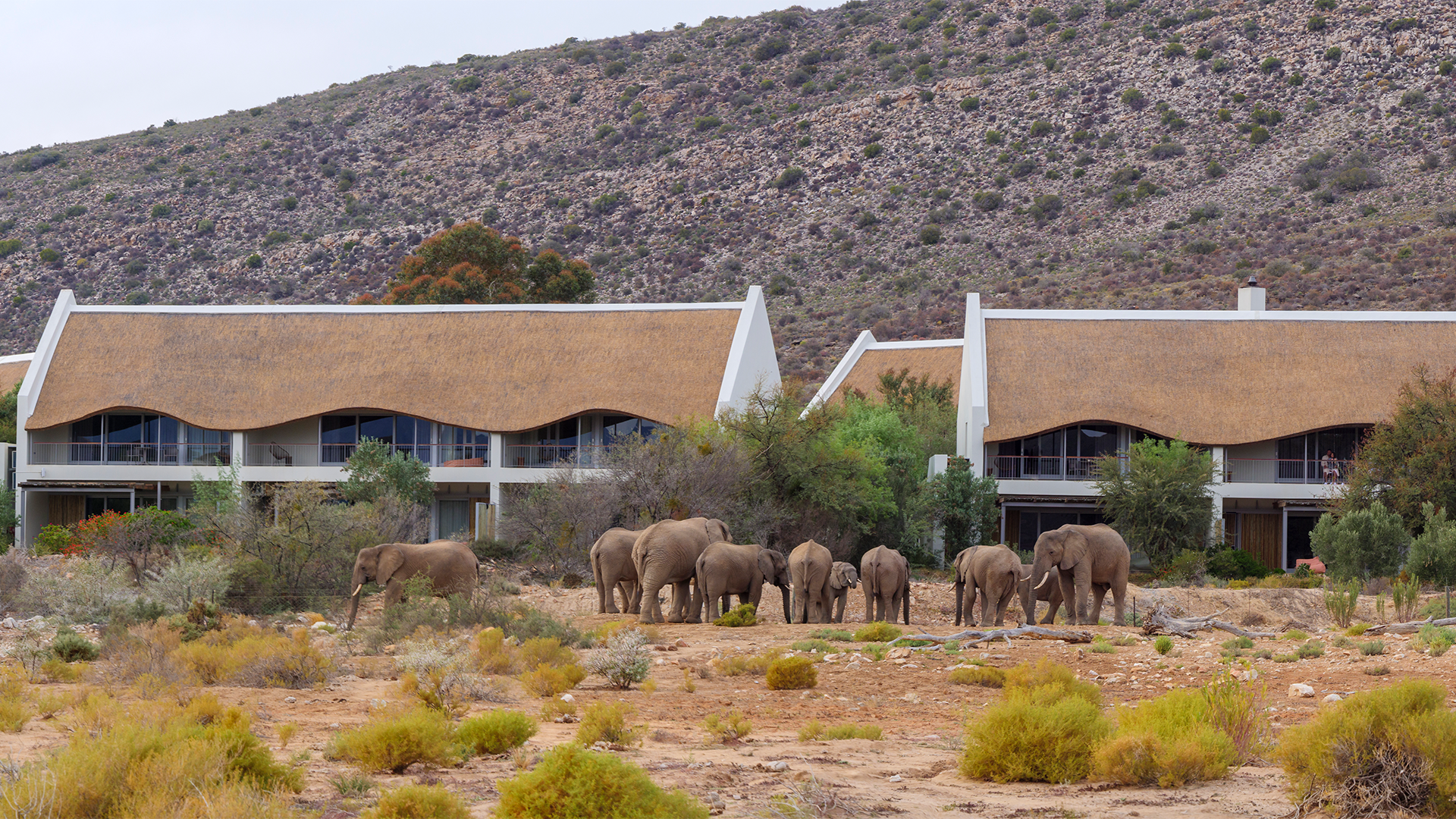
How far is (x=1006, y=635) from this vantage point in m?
19.2

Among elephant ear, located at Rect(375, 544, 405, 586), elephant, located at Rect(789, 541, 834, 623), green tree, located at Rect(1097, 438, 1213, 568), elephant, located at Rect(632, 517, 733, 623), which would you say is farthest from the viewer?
green tree, located at Rect(1097, 438, 1213, 568)

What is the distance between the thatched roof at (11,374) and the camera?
1994 inches

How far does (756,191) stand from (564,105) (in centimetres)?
1915

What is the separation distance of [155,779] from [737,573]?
1500cm

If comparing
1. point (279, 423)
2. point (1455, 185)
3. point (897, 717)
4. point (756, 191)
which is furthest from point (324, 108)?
point (897, 717)

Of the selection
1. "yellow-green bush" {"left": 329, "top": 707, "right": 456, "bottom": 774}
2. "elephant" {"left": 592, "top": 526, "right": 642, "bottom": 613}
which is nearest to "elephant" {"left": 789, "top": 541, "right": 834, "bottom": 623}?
"elephant" {"left": 592, "top": 526, "right": 642, "bottom": 613}

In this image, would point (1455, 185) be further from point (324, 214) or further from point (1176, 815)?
point (1176, 815)

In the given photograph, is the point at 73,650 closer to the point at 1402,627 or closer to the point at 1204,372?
the point at 1402,627

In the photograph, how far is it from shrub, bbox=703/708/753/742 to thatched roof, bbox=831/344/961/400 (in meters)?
33.4

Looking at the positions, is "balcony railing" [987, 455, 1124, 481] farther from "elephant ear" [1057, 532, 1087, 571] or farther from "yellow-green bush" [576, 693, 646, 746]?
"yellow-green bush" [576, 693, 646, 746]

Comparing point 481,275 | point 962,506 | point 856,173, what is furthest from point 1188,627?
point 856,173

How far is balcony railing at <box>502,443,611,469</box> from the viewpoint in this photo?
41.9 m

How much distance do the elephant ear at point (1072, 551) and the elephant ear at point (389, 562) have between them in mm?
10294

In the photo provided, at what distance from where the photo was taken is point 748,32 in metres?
A: 96.5
